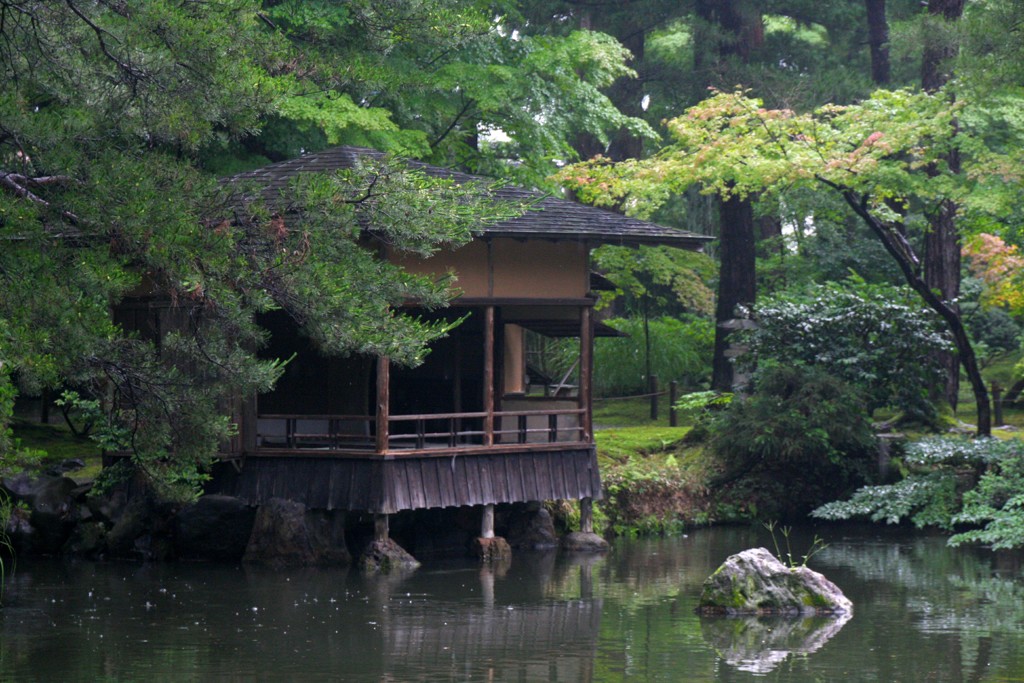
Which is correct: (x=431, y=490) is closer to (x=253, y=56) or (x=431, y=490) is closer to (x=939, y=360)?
(x=253, y=56)

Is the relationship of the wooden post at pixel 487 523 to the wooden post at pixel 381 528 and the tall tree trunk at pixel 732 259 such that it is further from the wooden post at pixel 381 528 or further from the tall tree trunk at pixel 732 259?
the tall tree trunk at pixel 732 259

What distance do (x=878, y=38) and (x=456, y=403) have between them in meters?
18.5

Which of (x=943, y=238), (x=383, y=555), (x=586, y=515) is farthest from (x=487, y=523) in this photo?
(x=943, y=238)

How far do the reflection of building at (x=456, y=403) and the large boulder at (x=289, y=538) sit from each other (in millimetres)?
300

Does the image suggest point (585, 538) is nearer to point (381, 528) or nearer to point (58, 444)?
point (381, 528)

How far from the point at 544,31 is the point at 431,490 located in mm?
16401

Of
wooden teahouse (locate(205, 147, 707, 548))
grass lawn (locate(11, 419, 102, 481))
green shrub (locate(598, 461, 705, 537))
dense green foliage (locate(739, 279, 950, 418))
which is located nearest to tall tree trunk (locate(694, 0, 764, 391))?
dense green foliage (locate(739, 279, 950, 418))

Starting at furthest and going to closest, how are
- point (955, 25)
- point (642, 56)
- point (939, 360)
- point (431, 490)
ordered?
point (642, 56) → point (939, 360) → point (955, 25) → point (431, 490)

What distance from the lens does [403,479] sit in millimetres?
21000

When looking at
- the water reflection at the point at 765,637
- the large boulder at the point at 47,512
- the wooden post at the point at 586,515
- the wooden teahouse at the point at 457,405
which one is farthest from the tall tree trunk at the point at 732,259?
the water reflection at the point at 765,637

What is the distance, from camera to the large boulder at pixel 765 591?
56.8 feet

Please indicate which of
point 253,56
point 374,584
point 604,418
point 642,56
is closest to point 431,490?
point 374,584

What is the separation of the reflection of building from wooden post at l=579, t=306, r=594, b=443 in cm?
2

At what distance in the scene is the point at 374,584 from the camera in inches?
770
